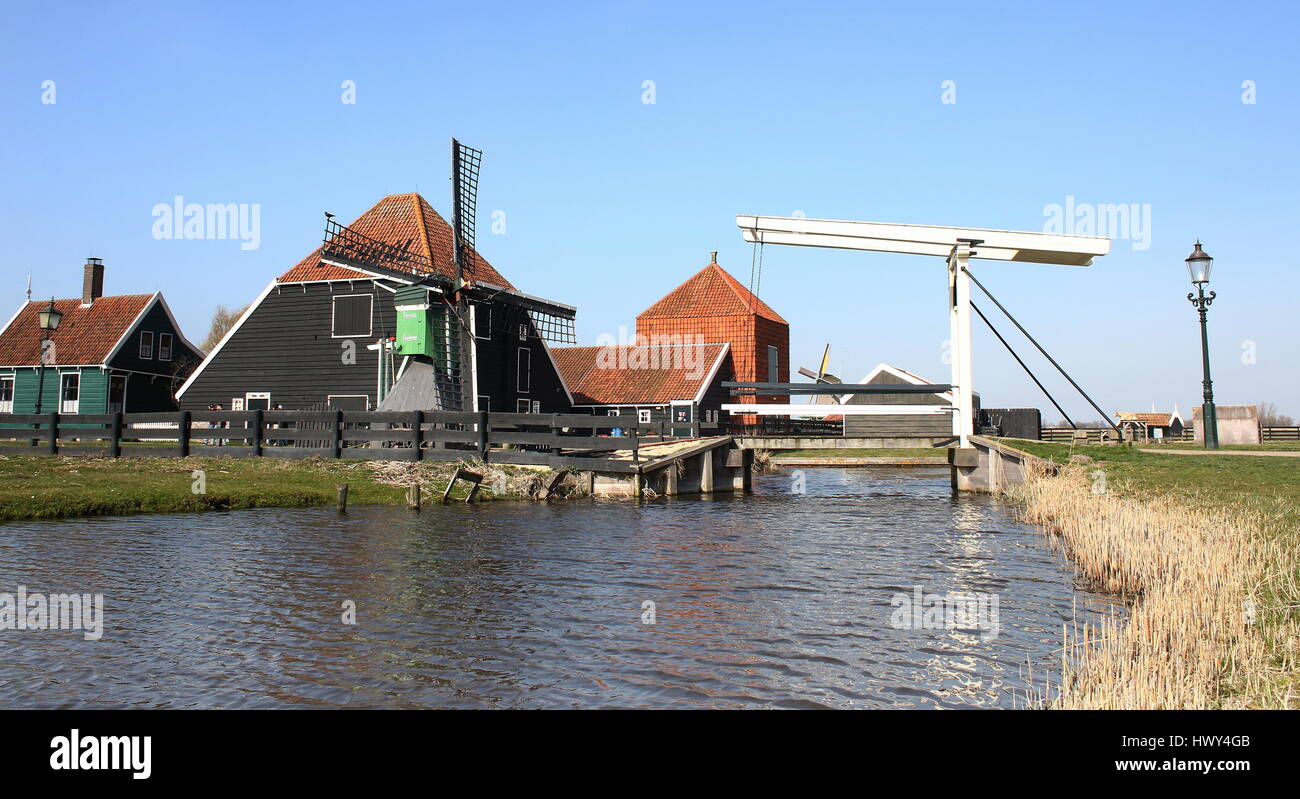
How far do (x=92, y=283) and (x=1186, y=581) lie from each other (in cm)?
5028

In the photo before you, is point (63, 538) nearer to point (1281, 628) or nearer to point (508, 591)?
point (508, 591)

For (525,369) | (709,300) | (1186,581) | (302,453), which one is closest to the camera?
(1186,581)

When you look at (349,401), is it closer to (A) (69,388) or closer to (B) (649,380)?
(B) (649,380)

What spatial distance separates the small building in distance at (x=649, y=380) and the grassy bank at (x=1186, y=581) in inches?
1126

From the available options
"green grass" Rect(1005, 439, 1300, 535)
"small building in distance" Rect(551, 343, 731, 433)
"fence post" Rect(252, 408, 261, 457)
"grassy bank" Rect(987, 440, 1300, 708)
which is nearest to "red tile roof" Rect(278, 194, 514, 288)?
"fence post" Rect(252, 408, 261, 457)

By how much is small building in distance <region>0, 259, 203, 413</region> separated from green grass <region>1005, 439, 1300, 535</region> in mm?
40483

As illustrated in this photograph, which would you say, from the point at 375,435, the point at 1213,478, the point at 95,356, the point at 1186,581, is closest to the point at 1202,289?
the point at 1213,478

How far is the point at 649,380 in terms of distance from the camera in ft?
150

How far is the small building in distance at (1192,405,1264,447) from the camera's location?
2430cm

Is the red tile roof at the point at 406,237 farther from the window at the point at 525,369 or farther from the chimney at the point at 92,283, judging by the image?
the chimney at the point at 92,283

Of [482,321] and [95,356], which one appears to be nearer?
[482,321]
